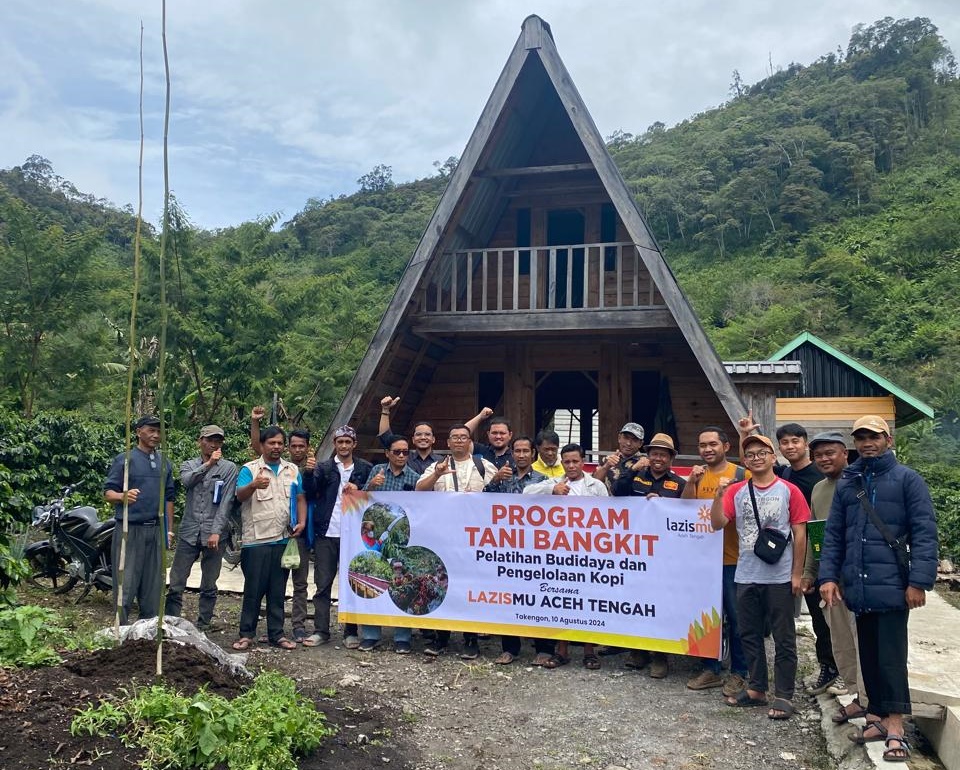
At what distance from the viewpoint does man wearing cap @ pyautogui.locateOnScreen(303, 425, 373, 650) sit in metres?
6.43

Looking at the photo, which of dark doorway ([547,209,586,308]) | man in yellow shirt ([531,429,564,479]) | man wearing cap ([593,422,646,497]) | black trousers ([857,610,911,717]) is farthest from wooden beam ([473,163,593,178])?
black trousers ([857,610,911,717])

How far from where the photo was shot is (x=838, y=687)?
500cm

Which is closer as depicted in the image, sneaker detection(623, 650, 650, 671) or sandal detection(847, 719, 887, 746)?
sandal detection(847, 719, 887, 746)

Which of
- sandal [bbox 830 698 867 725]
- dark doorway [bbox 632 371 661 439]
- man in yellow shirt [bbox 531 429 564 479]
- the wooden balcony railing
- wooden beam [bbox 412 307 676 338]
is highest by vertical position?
the wooden balcony railing

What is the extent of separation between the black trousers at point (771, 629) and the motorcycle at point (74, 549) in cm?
567

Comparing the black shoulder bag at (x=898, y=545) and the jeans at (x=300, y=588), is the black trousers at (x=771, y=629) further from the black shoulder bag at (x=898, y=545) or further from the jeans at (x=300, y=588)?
the jeans at (x=300, y=588)

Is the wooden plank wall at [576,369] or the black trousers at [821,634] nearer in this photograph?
the black trousers at [821,634]

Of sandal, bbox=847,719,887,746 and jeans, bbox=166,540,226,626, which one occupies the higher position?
jeans, bbox=166,540,226,626

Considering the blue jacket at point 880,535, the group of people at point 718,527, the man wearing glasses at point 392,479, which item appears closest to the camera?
the blue jacket at point 880,535

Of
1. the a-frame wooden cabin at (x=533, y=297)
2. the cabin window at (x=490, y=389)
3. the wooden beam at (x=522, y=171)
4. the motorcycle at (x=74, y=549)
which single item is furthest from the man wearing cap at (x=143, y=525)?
the cabin window at (x=490, y=389)

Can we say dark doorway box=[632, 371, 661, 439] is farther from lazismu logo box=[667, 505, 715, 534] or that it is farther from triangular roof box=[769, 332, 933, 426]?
triangular roof box=[769, 332, 933, 426]

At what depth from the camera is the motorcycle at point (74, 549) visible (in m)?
7.55

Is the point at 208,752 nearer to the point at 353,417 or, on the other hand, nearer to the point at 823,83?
the point at 353,417

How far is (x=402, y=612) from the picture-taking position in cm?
621
